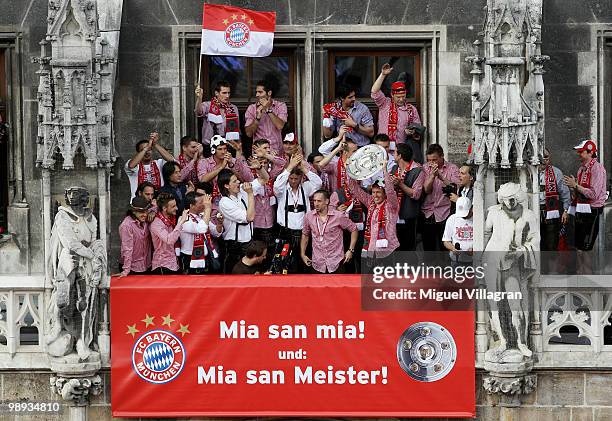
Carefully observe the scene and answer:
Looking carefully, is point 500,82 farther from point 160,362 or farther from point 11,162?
point 11,162

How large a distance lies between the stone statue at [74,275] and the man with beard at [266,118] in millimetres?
3641

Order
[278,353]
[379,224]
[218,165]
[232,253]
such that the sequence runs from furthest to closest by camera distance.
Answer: [218,165]
[232,253]
[379,224]
[278,353]

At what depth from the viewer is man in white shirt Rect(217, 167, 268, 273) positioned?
29.5 m

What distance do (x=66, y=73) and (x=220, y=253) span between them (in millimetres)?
3324

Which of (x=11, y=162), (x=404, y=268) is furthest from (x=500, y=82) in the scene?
(x=11, y=162)

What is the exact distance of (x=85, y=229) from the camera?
2861 centimetres

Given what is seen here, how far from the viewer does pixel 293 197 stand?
2998 centimetres

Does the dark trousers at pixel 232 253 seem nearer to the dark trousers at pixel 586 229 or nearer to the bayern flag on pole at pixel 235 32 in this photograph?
the bayern flag on pole at pixel 235 32

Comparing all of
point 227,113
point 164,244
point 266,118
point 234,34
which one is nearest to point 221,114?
point 227,113

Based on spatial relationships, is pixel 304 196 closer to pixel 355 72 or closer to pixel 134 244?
pixel 134 244

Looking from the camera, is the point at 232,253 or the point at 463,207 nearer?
the point at 463,207

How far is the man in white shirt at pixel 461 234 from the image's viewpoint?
94.6 feet

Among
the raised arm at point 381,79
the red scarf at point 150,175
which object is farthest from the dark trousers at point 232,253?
the raised arm at point 381,79

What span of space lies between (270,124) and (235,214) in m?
2.48
